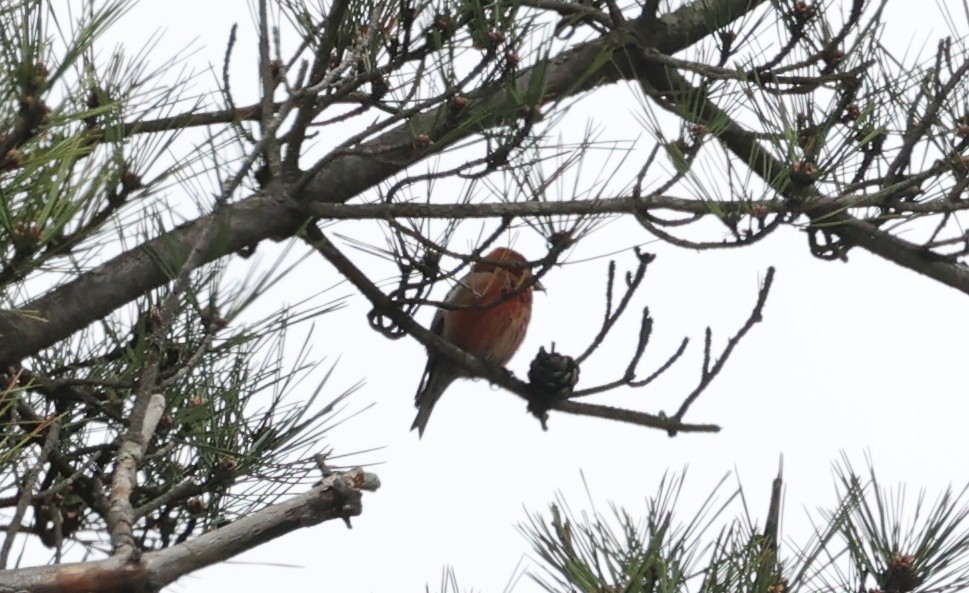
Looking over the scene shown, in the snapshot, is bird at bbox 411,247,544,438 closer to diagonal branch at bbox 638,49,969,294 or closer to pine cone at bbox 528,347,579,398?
pine cone at bbox 528,347,579,398

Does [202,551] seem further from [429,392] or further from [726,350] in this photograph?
[429,392]

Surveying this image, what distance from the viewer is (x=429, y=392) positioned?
4008 mm

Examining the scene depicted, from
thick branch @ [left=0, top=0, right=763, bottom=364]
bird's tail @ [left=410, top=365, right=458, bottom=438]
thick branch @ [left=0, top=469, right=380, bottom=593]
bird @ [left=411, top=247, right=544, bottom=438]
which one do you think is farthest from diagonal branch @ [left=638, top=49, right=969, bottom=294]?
bird's tail @ [left=410, top=365, right=458, bottom=438]

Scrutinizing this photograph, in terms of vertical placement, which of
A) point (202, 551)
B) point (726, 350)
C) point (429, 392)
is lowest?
point (202, 551)

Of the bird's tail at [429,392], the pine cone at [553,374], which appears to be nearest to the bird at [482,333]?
the bird's tail at [429,392]

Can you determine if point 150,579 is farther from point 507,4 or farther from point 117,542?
point 507,4

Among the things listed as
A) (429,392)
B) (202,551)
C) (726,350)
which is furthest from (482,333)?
(202,551)

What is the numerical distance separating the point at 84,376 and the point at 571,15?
1.07 m

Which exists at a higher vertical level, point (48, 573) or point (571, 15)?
point (571, 15)

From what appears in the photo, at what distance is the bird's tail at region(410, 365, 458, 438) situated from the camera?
3934 millimetres

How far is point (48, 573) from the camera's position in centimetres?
151

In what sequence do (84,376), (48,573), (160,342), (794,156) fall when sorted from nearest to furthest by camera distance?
(48,573)
(160,342)
(794,156)
(84,376)

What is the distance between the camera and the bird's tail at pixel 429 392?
393 centimetres

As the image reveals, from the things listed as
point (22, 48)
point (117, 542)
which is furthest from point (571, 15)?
point (117, 542)
